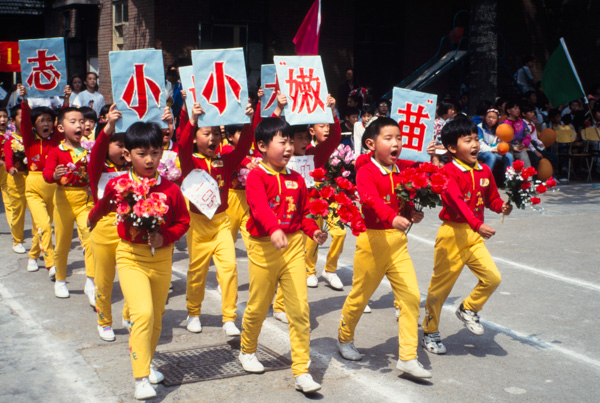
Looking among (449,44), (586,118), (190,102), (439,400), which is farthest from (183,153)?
(449,44)

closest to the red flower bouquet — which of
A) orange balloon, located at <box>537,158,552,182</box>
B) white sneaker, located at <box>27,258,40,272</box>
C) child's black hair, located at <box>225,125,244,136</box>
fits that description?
child's black hair, located at <box>225,125,244,136</box>

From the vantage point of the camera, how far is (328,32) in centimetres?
2036

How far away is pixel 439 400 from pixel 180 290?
366 cm

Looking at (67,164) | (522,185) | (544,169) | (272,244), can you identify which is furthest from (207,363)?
(544,169)

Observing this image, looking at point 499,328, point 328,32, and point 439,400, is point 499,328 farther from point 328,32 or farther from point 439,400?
point 328,32

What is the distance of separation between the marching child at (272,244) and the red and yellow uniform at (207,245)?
869mm

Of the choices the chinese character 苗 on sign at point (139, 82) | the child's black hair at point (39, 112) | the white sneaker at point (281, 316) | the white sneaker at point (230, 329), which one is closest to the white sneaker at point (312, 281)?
the white sneaker at point (281, 316)

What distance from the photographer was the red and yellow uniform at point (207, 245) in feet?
20.5

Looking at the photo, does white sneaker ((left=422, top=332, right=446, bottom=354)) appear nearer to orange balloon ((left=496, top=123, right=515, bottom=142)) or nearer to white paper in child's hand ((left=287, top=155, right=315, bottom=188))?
white paper in child's hand ((left=287, top=155, right=315, bottom=188))

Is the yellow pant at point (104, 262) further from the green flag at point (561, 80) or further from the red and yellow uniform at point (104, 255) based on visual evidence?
the green flag at point (561, 80)

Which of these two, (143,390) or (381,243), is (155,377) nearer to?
(143,390)

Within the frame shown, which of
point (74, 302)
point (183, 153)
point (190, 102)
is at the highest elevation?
point (190, 102)

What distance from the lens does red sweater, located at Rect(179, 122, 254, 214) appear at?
6.30 meters

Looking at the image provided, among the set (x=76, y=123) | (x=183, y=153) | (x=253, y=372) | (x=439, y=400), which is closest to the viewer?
(x=439, y=400)
